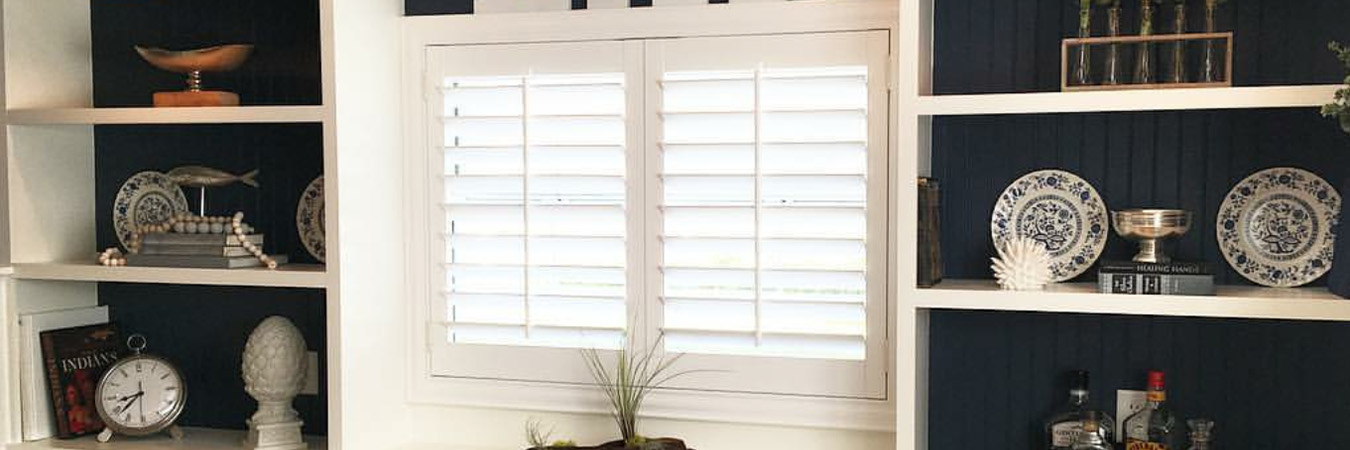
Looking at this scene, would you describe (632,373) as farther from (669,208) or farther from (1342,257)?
(1342,257)

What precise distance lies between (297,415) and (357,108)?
0.80 metres

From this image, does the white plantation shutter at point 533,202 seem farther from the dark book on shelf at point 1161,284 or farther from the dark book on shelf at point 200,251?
the dark book on shelf at point 1161,284

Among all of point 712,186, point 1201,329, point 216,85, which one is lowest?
point 1201,329

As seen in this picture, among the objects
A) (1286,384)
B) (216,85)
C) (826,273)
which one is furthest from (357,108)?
(1286,384)

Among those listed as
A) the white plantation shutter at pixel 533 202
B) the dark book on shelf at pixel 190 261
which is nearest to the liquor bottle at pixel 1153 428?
the white plantation shutter at pixel 533 202

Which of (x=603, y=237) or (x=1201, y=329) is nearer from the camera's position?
(x=1201, y=329)

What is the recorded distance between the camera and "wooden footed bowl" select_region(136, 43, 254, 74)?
312 centimetres

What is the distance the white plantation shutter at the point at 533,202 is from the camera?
3076 millimetres

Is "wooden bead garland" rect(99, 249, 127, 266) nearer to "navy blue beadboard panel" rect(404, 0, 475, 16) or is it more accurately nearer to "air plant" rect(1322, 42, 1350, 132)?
"navy blue beadboard panel" rect(404, 0, 475, 16)

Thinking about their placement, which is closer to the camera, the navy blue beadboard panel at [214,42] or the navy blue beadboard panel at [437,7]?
the navy blue beadboard panel at [437,7]

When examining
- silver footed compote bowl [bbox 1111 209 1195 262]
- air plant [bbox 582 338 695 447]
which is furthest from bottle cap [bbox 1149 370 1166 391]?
air plant [bbox 582 338 695 447]

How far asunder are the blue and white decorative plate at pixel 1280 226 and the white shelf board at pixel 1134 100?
0.25 meters

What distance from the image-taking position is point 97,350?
132 inches

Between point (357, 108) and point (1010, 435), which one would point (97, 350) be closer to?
point (357, 108)
